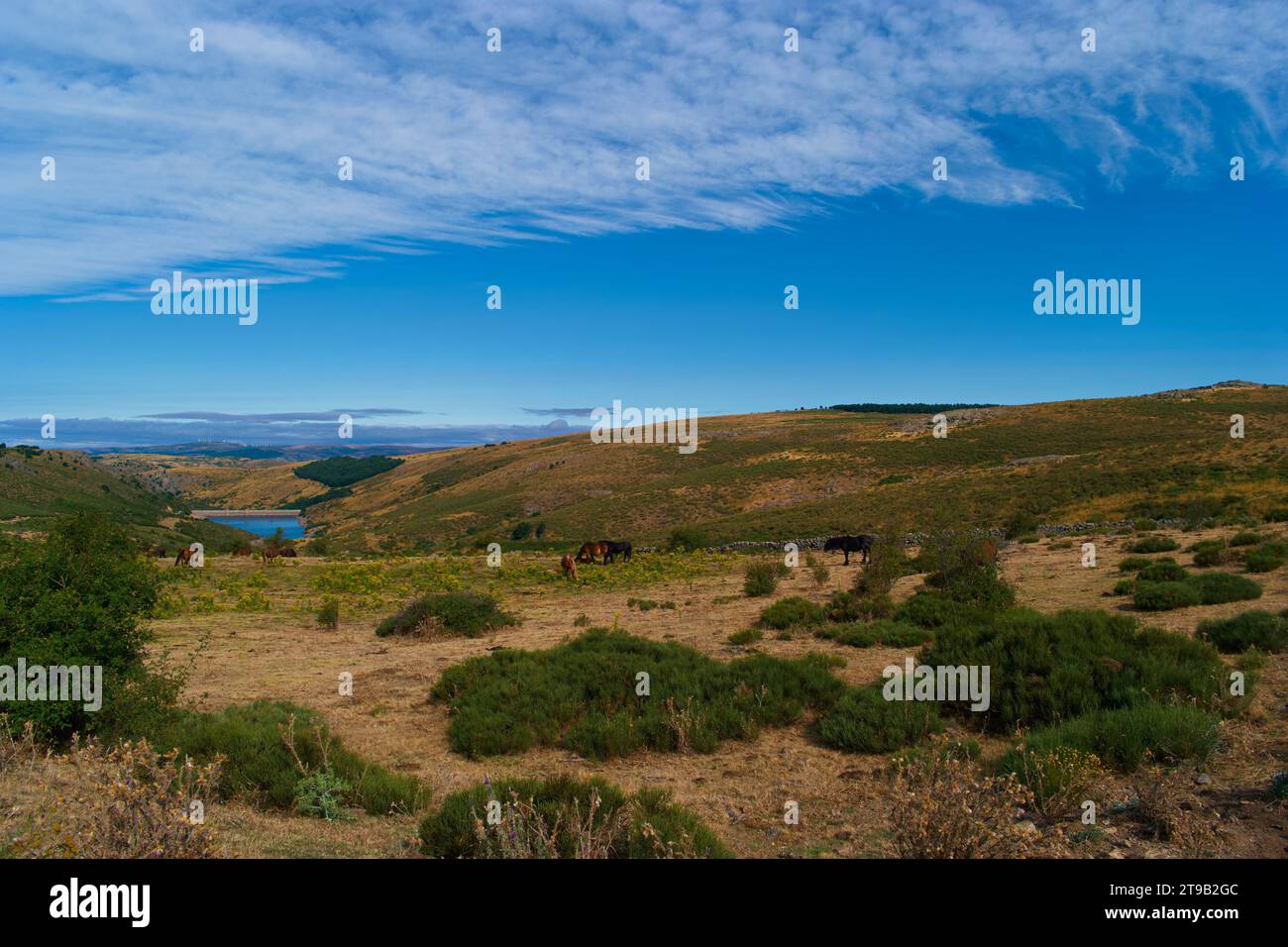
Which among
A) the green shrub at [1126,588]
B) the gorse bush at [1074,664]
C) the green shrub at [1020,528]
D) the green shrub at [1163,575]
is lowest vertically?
the gorse bush at [1074,664]

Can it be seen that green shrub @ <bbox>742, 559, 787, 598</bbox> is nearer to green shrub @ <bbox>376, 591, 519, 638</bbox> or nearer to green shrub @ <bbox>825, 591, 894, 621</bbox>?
green shrub @ <bbox>825, 591, 894, 621</bbox>

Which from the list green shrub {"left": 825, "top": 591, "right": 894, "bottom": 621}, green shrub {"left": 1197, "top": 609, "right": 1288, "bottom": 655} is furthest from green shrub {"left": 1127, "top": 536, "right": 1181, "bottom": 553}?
green shrub {"left": 1197, "top": 609, "right": 1288, "bottom": 655}

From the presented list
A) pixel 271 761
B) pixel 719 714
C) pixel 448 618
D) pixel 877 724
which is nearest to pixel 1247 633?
pixel 877 724

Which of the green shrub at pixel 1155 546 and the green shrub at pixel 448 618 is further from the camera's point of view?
the green shrub at pixel 1155 546

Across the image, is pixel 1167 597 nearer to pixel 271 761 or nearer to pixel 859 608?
pixel 859 608

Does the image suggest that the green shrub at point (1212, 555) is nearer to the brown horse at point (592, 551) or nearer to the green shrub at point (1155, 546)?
the green shrub at point (1155, 546)

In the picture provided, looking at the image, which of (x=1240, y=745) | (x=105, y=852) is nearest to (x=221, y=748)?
(x=105, y=852)

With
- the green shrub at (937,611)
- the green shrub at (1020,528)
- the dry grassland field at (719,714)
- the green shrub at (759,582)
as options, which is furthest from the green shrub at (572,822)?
the green shrub at (1020,528)
